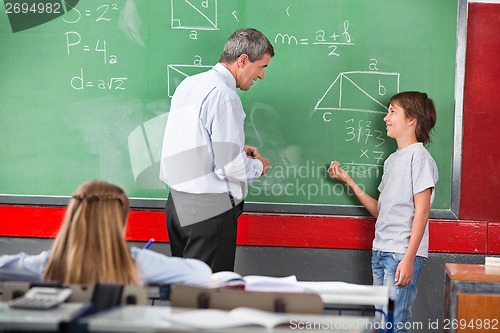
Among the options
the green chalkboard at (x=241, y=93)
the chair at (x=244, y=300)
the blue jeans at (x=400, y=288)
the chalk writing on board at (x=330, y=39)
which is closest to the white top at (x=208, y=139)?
the green chalkboard at (x=241, y=93)

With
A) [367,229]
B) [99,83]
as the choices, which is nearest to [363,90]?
[367,229]

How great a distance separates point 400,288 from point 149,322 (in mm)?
2199

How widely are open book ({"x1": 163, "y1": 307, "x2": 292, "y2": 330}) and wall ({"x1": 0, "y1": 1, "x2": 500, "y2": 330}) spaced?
2.14 m

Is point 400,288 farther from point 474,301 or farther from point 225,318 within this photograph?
point 225,318

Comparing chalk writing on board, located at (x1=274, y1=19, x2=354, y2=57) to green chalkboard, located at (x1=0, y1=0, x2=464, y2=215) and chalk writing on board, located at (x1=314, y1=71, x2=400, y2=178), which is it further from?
chalk writing on board, located at (x1=314, y1=71, x2=400, y2=178)

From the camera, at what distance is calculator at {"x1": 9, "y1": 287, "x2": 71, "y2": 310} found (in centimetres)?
183

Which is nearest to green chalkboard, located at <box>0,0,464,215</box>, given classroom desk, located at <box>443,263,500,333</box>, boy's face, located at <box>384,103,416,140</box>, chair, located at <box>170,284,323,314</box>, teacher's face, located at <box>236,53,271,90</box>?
boy's face, located at <box>384,103,416,140</box>

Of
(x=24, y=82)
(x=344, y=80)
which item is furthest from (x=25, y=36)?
(x=344, y=80)

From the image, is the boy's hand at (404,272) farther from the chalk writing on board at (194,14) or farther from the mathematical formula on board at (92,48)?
the mathematical formula on board at (92,48)

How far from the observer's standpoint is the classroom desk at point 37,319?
5.61ft

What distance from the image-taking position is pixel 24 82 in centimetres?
428

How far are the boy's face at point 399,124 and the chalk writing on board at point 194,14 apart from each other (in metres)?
1.04

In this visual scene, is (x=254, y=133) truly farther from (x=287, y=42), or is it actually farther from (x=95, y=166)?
(x=95, y=166)

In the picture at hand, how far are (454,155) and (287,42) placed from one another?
1.05 m
